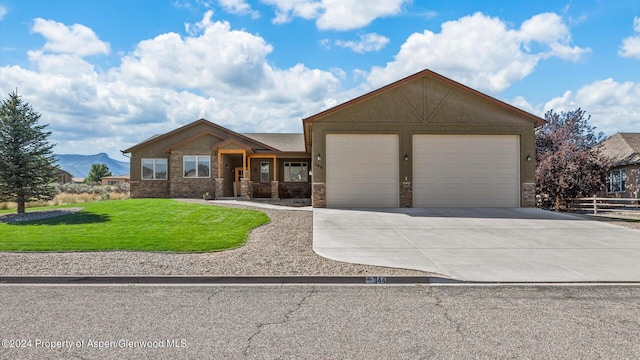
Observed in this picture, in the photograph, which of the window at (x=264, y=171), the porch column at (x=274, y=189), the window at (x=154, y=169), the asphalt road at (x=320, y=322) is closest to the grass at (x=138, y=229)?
the asphalt road at (x=320, y=322)

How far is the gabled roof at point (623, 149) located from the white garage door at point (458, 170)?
1139 centimetres

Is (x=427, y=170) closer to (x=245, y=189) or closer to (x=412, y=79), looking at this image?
(x=412, y=79)

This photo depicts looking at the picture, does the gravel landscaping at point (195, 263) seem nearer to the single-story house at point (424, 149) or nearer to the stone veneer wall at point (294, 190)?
the single-story house at point (424, 149)

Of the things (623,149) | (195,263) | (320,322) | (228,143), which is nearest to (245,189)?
(228,143)

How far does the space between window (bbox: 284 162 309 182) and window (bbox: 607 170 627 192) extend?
2059 centimetres

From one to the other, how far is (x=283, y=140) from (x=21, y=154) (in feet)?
56.5

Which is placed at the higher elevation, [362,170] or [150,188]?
[362,170]

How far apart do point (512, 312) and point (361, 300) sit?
1.95 meters

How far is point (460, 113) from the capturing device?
18984 millimetres

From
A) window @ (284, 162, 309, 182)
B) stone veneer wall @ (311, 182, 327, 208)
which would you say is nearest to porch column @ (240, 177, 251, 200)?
window @ (284, 162, 309, 182)

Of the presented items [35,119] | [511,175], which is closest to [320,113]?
[511,175]

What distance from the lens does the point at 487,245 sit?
10047mm

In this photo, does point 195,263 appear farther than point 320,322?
Yes

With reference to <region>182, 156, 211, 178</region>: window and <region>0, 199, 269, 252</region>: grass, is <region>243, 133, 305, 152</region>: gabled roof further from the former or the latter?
<region>0, 199, 269, 252</region>: grass
